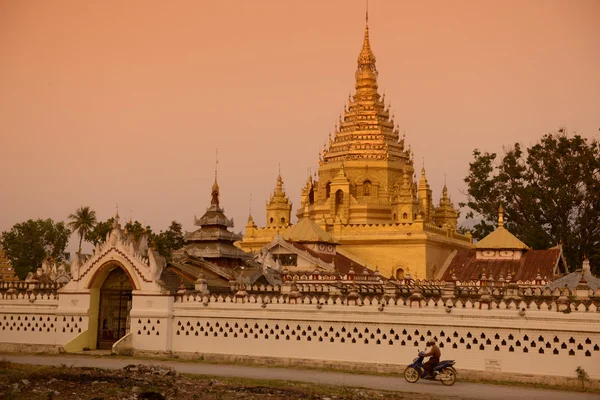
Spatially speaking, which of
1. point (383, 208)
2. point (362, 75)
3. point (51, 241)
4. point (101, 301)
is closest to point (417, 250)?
point (383, 208)

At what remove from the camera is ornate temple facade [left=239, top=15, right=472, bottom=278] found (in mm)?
59469

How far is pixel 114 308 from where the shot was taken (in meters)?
38.2

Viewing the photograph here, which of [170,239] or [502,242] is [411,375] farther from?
[170,239]

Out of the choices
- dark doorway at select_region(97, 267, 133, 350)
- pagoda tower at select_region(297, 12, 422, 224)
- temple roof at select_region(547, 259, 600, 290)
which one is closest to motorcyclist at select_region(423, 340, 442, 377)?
dark doorway at select_region(97, 267, 133, 350)

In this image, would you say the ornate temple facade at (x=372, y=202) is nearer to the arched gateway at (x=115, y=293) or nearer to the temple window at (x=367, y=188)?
the temple window at (x=367, y=188)

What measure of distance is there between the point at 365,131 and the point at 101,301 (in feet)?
115

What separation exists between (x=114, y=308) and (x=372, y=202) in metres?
30.2

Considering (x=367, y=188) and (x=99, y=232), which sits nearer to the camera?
(x=367, y=188)

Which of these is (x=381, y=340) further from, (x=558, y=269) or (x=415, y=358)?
(x=558, y=269)

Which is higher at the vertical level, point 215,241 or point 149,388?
point 215,241

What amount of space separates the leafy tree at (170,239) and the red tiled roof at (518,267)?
95.7 ft

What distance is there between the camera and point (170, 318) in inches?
1403

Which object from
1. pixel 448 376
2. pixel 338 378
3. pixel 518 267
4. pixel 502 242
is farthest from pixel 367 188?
pixel 448 376

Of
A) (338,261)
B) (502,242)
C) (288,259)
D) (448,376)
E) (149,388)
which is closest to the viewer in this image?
(149,388)
